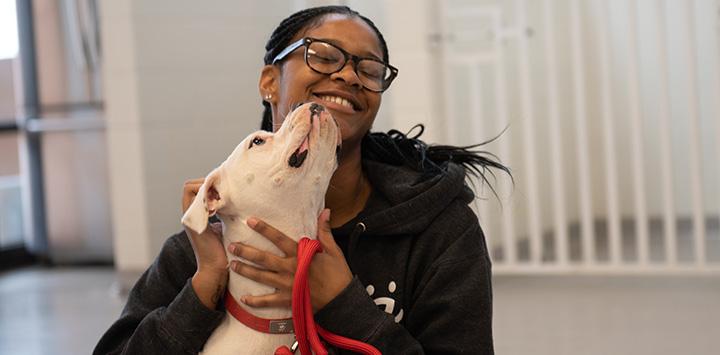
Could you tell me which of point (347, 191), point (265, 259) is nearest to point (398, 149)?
point (347, 191)

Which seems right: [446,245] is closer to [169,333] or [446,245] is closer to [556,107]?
[169,333]

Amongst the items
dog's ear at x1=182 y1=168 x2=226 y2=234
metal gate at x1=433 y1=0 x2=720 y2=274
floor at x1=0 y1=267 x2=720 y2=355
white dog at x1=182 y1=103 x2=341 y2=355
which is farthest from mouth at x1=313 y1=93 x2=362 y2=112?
metal gate at x1=433 y1=0 x2=720 y2=274

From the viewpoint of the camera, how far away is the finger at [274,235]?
1.23 metres

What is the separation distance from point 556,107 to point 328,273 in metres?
2.83

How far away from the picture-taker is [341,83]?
1.41 m

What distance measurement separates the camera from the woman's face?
1.40 meters

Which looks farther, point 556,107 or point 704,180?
point 704,180

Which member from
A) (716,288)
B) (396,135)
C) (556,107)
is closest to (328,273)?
(396,135)

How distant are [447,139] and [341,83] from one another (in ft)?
8.72

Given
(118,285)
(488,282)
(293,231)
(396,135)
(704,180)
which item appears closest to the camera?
(293,231)

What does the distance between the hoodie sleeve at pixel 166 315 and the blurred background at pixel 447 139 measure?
5.32ft

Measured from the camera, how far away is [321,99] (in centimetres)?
141

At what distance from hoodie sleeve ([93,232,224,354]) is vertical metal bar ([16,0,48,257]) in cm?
397

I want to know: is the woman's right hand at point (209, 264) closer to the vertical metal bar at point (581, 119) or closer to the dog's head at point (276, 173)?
the dog's head at point (276, 173)
